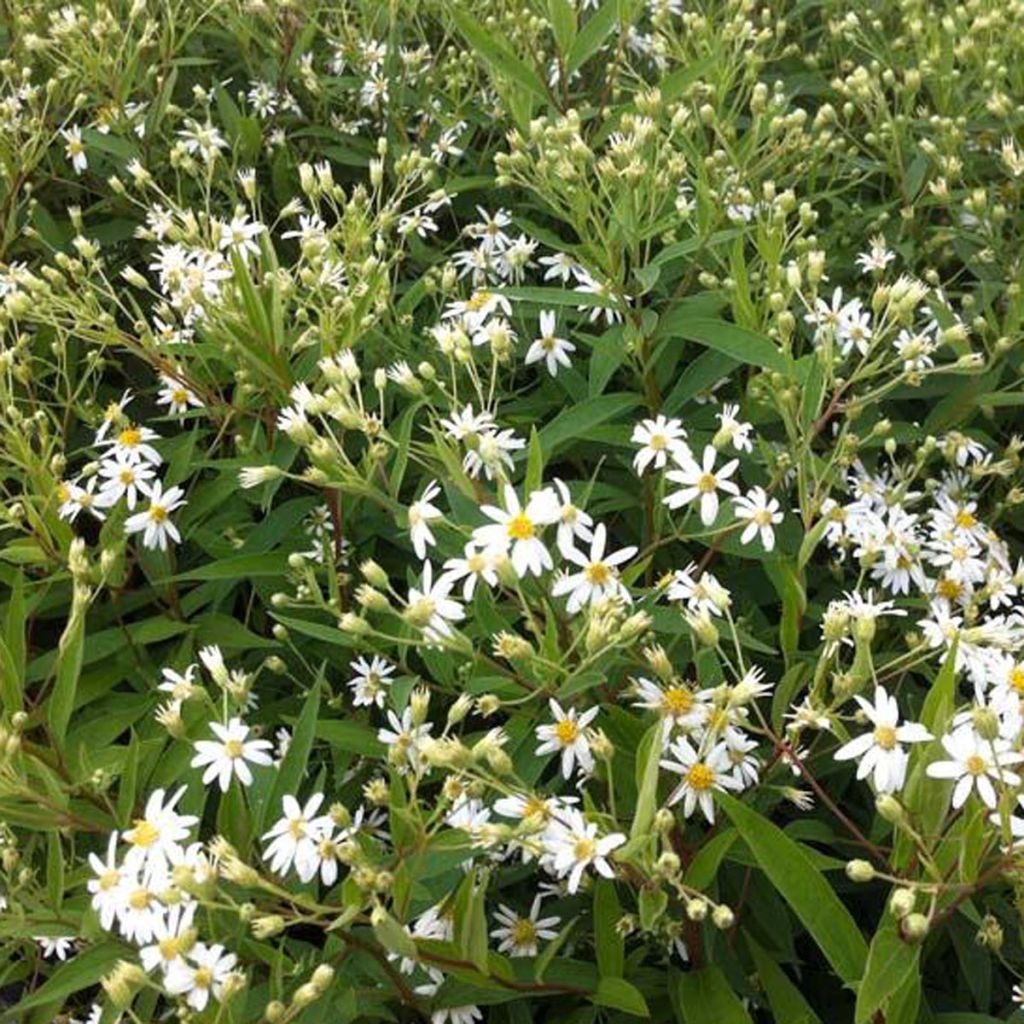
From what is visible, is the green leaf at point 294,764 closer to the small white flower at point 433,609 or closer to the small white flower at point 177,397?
the small white flower at point 433,609

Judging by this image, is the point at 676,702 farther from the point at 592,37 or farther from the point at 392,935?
the point at 592,37

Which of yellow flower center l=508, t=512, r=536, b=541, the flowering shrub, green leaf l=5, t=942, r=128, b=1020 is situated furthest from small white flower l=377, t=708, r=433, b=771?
green leaf l=5, t=942, r=128, b=1020

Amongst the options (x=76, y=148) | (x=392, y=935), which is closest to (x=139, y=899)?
(x=392, y=935)

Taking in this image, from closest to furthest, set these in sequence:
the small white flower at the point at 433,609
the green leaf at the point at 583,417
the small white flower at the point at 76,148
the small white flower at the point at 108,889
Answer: the small white flower at the point at 108,889 < the small white flower at the point at 433,609 < the green leaf at the point at 583,417 < the small white flower at the point at 76,148

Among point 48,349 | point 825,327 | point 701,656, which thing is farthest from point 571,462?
point 48,349

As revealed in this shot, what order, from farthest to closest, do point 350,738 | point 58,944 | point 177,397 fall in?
point 177,397, point 350,738, point 58,944

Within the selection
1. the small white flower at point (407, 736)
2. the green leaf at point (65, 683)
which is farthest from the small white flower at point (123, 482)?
the small white flower at point (407, 736)

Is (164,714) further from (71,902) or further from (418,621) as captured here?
(418,621)
